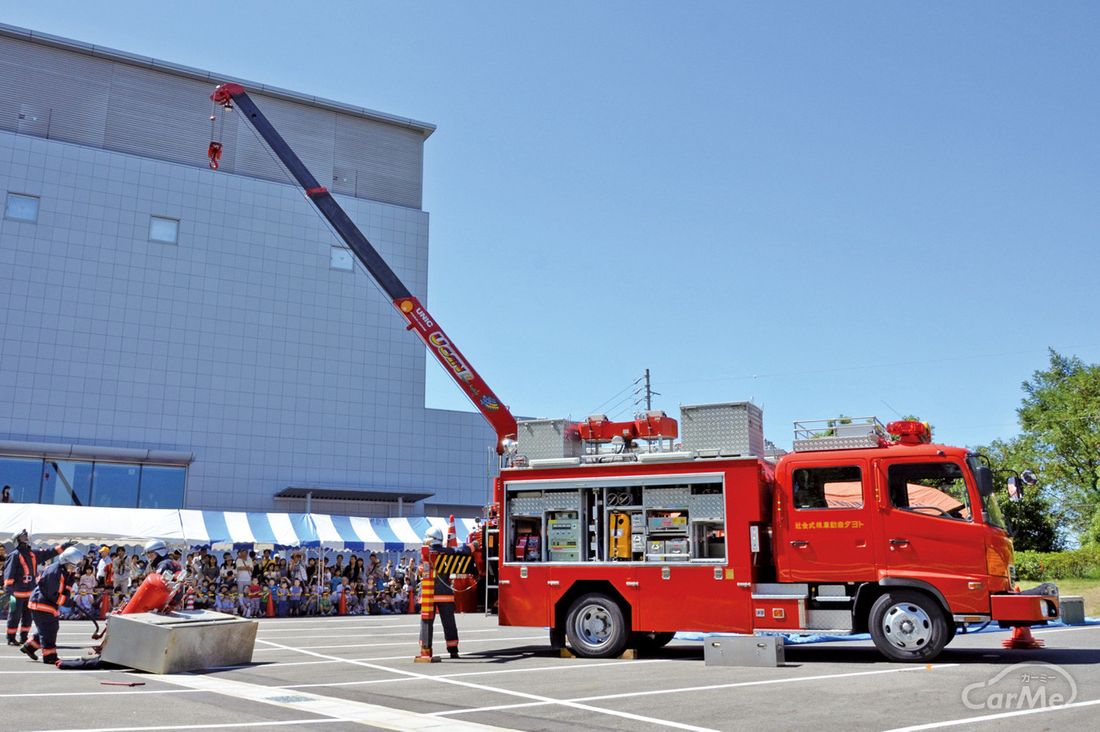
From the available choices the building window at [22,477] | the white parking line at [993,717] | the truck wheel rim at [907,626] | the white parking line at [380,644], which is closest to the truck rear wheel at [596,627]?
the truck wheel rim at [907,626]

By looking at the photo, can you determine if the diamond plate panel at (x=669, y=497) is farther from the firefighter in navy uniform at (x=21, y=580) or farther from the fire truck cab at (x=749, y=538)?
the firefighter in navy uniform at (x=21, y=580)

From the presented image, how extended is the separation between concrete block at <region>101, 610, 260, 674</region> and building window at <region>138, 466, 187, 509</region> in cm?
3049

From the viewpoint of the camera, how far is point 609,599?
13797 mm

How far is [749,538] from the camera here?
1298 cm

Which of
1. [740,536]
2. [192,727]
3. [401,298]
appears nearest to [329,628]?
[401,298]

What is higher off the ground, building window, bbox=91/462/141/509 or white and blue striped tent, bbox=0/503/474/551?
building window, bbox=91/462/141/509

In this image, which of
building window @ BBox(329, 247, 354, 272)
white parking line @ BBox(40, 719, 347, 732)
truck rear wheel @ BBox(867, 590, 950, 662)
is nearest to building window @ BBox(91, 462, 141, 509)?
building window @ BBox(329, 247, 354, 272)

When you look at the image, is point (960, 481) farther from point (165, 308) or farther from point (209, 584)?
point (165, 308)

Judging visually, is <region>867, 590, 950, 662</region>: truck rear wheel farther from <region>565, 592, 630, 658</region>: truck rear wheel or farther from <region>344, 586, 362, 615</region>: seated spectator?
<region>344, 586, 362, 615</region>: seated spectator

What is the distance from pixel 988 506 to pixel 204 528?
22467 millimetres

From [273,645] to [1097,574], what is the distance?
2837 cm

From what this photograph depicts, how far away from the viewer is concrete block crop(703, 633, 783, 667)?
1212 cm

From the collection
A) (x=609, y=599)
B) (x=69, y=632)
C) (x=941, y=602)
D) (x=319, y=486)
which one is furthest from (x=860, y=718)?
(x=319, y=486)

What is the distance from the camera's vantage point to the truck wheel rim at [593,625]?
1381 cm
